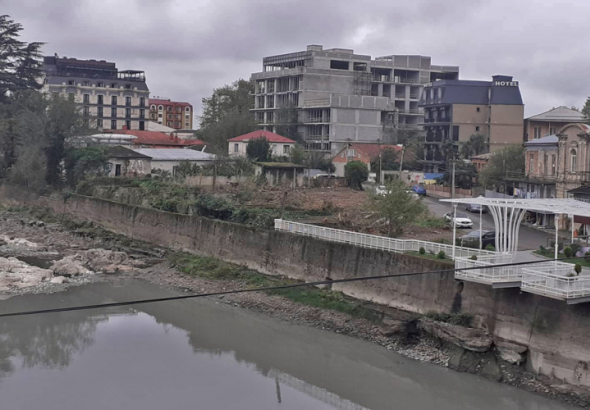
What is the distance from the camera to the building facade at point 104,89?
89.7m

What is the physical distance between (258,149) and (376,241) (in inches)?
1364

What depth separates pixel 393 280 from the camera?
2538 centimetres

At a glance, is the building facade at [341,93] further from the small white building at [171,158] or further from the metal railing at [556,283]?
the metal railing at [556,283]

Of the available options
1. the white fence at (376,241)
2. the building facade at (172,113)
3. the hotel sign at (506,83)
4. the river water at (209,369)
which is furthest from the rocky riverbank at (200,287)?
the building facade at (172,113)

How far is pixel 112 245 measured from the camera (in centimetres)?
3972

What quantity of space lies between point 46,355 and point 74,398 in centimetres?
419

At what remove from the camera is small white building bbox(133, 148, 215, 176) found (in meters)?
A: 57.1

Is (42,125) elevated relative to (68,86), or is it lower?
lower

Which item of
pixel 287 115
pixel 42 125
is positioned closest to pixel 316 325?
pixel 42 125

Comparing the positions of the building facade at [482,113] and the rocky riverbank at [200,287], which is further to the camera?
the building facade at [482,113]

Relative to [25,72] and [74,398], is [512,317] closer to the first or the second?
[74,398]

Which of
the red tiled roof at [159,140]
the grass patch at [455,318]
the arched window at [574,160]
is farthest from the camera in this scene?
the red tiled roof at [159,140]

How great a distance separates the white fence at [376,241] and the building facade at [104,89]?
204ft

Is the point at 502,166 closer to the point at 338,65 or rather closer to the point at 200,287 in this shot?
the point at 200,287
